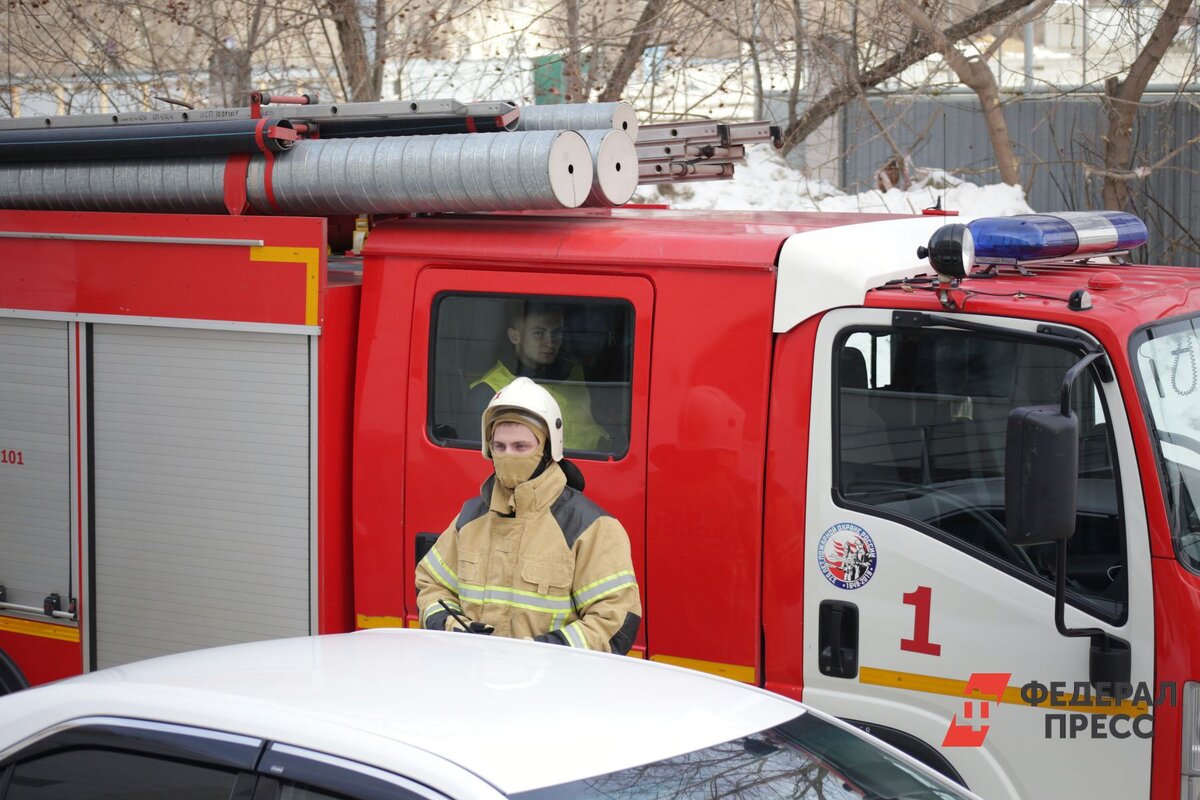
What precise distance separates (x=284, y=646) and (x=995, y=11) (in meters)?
10.1

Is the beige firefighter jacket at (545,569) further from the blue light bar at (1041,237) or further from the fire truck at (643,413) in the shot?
the blue light bar at (1041,237)

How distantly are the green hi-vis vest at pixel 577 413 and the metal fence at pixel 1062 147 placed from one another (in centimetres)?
816

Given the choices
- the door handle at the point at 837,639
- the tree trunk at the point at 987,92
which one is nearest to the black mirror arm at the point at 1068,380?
the door handle at the point at 837,639

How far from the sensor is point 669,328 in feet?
13.7

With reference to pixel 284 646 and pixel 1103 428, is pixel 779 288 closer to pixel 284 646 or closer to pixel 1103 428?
pixel 1103 428

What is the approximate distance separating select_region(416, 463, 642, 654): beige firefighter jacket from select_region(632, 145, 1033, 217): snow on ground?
26.7ft

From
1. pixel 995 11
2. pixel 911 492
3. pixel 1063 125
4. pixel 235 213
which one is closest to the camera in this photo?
pixel 911 492

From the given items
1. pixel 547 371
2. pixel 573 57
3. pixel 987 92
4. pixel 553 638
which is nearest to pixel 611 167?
pixel 547 371

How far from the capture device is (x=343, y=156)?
464 cm

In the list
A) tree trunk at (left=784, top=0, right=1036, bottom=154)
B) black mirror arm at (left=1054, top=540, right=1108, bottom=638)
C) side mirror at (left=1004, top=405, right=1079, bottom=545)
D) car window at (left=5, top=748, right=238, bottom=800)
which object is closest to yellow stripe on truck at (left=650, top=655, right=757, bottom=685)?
black mirror arm at (left=1054, top=540, right=1108, bottom=638)

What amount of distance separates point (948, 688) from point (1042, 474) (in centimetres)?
85

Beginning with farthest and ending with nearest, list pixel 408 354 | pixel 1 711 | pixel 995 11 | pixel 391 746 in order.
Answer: pixel 995 11, pixel 408 354, pixel 1 711, pixel 391 746

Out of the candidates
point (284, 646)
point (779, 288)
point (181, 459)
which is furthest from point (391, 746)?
point (181, 459)

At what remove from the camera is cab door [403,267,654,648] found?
165 inches
